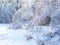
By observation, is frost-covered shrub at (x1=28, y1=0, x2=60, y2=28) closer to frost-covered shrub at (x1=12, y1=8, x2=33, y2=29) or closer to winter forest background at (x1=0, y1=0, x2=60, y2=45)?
winter forest background at (x1=0, y1=0, x2=60, y2=45)

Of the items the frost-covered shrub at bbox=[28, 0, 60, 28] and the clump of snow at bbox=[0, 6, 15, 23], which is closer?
the frost-covered shrub at bbox=[28, 0, 60, 28]

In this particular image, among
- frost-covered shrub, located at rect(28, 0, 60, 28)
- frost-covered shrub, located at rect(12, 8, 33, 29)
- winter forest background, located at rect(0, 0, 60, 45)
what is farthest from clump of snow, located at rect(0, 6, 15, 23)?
frost-covered shrub, located at rect(28, 0, 60, 28)

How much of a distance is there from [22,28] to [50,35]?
3.26 m

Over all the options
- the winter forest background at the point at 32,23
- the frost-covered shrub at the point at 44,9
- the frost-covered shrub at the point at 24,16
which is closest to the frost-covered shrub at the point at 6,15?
the winter forest background at the point at 32,23

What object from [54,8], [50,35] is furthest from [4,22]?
[50,35]

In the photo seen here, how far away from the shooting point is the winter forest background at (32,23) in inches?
221

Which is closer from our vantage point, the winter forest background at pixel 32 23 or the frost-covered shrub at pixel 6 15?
the winter forest background at pixel 32 23

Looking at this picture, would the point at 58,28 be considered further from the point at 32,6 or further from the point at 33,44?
the point at 32,6

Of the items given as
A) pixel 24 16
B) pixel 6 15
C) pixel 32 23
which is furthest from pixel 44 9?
pixel 6 15

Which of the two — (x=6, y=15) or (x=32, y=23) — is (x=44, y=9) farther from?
(x=6, y=15)

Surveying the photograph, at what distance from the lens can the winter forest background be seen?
221 inches

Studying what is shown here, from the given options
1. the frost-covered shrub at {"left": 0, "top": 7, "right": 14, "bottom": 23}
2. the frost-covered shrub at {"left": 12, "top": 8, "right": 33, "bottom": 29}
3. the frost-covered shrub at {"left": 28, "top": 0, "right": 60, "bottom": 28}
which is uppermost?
the frost-covered shrub at {"left": 28, "top": 0, "right": 60, "bottom": 28}

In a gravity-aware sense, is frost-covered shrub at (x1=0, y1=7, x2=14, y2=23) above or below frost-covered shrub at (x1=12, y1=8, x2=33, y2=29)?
below

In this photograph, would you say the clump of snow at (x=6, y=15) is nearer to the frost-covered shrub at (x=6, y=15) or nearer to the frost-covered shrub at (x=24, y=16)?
the frost-covered shrub at (x=6, y=15)
